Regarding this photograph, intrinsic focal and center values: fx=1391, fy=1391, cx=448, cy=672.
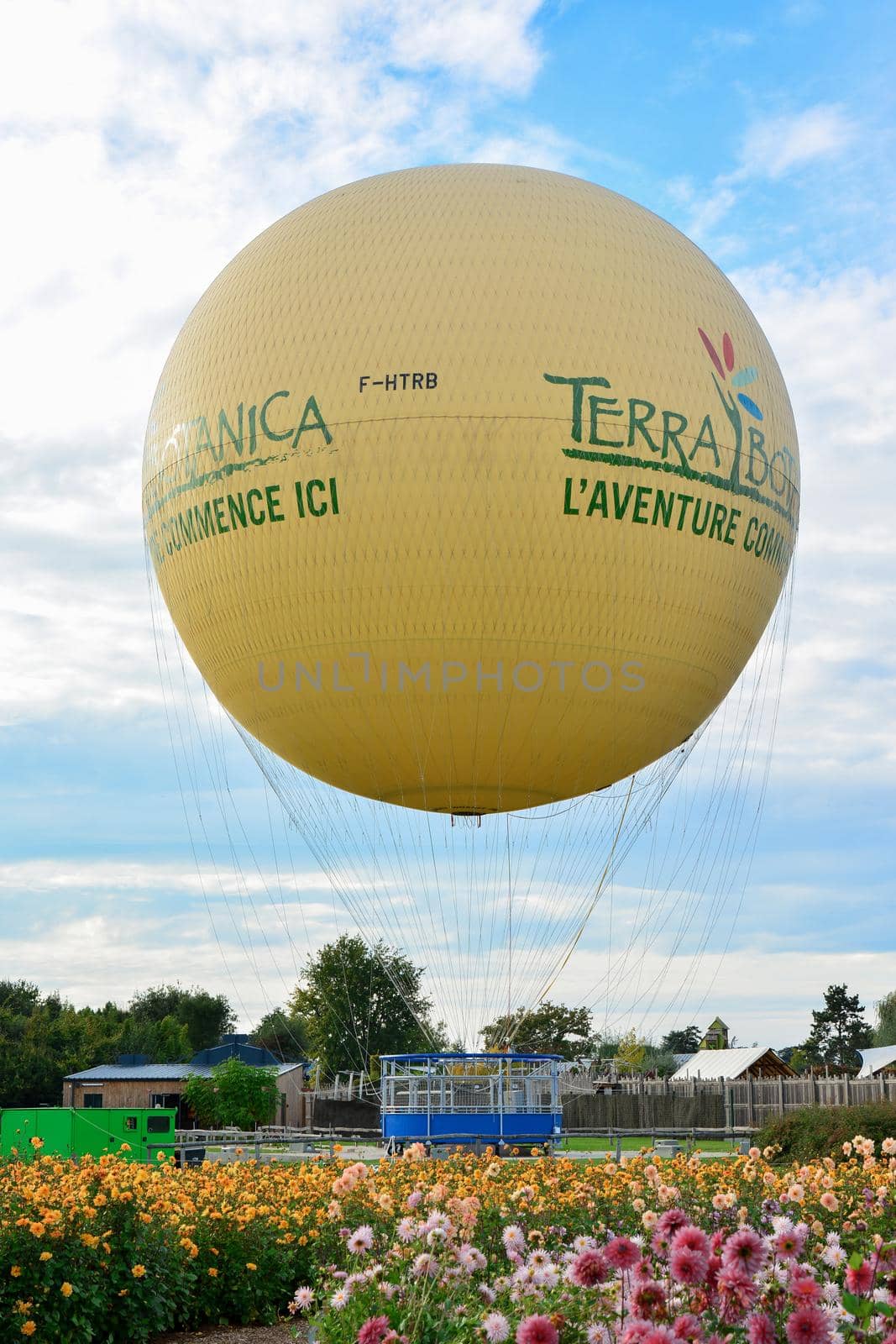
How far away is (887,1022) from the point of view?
88062 millimetres

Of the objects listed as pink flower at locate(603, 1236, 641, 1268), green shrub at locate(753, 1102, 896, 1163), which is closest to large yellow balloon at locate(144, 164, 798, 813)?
green shrub at locate(753, 1102, 896, 1163)

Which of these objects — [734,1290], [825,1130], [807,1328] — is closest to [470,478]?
[734,1290]

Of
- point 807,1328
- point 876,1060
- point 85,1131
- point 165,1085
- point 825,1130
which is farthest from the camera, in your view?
point 876,1060

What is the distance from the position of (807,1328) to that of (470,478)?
42.0ft

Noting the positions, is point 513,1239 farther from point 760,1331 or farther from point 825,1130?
point 825,1130

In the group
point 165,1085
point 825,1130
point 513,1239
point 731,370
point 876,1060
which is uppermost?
point 731,370

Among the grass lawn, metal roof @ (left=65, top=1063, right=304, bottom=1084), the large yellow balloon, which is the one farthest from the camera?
metal roof @ (left=65, top=1063, right=304, bottom=1084)

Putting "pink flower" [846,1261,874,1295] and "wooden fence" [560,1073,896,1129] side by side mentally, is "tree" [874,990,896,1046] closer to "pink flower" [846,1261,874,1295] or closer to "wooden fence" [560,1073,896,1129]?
"wooden fence" [560,1073,896,1129]

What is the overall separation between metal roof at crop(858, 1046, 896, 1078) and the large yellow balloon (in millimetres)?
32575

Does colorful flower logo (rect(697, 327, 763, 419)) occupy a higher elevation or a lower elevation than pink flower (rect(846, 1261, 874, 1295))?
higher

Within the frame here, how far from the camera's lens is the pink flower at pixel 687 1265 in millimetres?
3907

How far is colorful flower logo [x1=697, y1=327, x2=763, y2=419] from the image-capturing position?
17.6 metres

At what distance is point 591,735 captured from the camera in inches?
717

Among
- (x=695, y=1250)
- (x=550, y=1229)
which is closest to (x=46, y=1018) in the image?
(x=550, y=1229)
